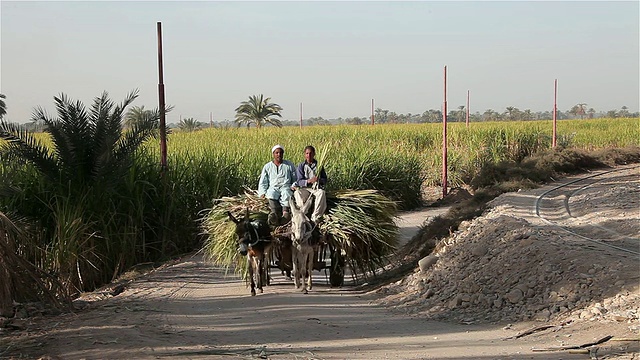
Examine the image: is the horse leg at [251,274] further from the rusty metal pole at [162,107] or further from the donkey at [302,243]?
the rusty metal pole at [162,107]

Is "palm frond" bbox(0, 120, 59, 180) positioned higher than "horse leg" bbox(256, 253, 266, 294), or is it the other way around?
"palm frond" bbox(0, 120, 59, 180)

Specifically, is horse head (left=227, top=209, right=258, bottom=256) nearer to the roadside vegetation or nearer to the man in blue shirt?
the man in blue shirt

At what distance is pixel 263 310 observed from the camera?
10.7 meters

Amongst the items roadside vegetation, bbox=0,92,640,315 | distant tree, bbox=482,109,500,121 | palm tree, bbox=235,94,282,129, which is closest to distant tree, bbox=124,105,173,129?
roadside vegetation, bbox=0,92,640,315

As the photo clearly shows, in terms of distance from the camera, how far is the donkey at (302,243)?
11.5 metres

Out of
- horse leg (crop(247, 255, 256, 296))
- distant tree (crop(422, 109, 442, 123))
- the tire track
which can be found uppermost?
distant tree (crop(422, 109, 442, 123))

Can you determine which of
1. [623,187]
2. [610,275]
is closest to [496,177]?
[623,187]

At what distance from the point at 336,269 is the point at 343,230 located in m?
0.99

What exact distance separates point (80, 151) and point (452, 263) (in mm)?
7500

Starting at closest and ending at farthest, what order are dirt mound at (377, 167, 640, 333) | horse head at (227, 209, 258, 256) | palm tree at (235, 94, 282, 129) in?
dirt mound at (377, 167, 640, 333) → horse head at (227, 209, 258, 256) → palm tree at (235, 94, 282, 129)

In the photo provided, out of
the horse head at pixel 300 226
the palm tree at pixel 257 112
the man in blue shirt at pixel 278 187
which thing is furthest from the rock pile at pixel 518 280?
the palm tree at pixel 257 112

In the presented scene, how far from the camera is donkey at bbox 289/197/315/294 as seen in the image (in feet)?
37.9

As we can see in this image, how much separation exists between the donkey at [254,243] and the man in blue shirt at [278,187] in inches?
15.4

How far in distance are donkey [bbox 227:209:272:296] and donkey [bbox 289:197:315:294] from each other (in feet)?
1.40
